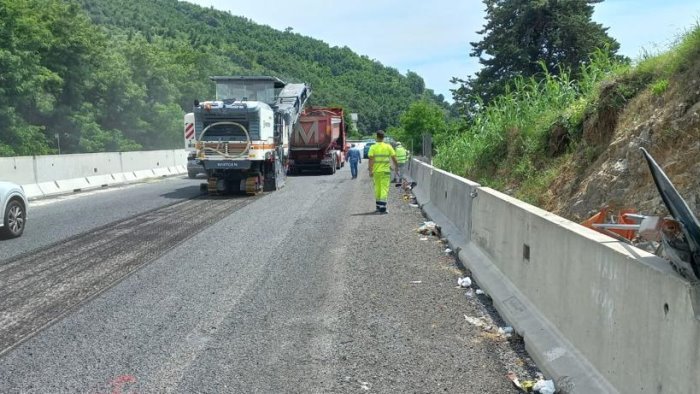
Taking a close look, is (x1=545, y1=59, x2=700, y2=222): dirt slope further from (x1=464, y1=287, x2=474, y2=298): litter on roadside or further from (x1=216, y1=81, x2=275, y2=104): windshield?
(x1=216, y1=81, x2=275, y2=104): windshield

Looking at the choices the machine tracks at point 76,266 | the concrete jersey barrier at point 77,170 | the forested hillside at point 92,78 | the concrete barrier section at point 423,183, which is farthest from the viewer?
the forested hillside at point 92,78

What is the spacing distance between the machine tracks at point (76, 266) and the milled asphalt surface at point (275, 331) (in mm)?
226

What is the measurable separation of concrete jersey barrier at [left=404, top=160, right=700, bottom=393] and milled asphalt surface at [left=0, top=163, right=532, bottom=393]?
0.37 meters

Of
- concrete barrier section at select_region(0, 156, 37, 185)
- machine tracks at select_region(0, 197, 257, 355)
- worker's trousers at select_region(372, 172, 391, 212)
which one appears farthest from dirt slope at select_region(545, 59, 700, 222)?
concrete barrier section at select_region(0, 156, 37, 185)

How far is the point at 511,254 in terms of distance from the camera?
608cm

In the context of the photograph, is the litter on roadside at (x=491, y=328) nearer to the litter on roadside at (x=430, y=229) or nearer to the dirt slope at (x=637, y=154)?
the dirt slope at (x=637, y=154)

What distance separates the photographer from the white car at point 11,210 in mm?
10430

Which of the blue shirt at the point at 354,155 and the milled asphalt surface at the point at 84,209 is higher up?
the blue shirt at the point at 354,155

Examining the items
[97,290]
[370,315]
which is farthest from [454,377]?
[97,290]

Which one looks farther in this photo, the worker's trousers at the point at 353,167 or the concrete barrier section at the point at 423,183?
the worker's trousers at the point at 353,167

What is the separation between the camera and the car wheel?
10.5 m

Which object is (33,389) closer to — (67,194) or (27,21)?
(67,194)

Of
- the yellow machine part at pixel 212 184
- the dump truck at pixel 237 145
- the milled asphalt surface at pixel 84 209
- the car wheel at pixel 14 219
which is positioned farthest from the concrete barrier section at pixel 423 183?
the car wheel at pixel 14 219

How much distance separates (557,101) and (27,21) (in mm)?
39601
